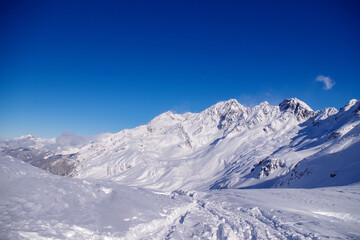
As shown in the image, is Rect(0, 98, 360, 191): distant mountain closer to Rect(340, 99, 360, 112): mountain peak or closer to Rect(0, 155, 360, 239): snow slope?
Rect(340, 99, 360, 112): mountain peak

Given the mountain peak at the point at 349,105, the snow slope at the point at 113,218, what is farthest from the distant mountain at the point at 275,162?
the snow slope at the point at 113,218

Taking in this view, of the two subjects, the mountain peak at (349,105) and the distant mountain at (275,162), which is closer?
the distant mountain at (275,162)

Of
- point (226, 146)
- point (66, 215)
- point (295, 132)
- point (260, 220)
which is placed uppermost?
point (295, 132)

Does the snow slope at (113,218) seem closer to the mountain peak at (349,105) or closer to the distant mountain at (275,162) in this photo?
the distant mountain at (275,162)

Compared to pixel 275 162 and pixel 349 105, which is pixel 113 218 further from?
pixel 349 105

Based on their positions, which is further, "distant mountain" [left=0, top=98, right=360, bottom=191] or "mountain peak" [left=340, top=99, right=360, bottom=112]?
"mountain peak" [left=340, top=99, right=360, bottom=112]

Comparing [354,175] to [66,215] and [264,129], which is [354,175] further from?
[264,129]

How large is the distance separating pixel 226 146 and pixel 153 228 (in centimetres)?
18471

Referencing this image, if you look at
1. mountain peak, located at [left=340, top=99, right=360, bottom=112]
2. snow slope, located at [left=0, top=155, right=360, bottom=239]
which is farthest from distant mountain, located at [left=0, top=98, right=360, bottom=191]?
snow slope, located at [left=0, top=155, right=360, bottom=239]

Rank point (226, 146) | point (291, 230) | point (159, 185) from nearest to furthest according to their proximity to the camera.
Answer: point (291, 230) → point (159, 185) → point (226, 146)

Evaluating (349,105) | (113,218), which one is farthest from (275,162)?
(349,105)

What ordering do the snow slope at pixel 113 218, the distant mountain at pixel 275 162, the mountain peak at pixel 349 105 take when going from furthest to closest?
the mountain peak at pixel 349 105
the distant mountain at pixel 275 162
the snow slope at pixel 113 218

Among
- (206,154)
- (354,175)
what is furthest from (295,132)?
(354,175)

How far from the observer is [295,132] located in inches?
6860
